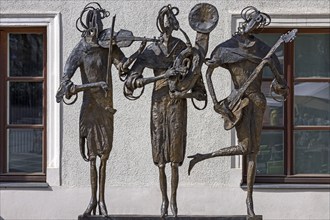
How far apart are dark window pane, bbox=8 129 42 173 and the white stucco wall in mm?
332

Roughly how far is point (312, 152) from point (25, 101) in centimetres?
312

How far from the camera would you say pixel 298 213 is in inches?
466

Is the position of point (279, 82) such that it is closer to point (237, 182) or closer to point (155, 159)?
point (155, 159)

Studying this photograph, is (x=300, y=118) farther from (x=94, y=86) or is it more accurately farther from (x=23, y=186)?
(x=94, y=86)

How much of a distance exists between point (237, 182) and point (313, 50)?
1631 mm

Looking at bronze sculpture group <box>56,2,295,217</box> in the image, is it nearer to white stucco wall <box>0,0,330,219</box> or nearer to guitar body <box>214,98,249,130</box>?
guitar body <box>214,98,249,130</box>

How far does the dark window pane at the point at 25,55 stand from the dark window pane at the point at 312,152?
286 cm

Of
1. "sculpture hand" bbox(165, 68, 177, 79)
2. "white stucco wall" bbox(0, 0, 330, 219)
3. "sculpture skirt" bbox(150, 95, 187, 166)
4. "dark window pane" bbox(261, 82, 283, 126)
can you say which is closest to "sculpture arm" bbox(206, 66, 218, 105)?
"sculpture skirt" bbox(150, 95, 187, 166)

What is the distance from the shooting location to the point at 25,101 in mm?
12195

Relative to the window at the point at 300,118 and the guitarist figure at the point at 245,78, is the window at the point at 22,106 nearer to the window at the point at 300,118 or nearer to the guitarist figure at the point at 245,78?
the window at the point at 300,118

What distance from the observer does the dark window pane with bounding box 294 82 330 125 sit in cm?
1205

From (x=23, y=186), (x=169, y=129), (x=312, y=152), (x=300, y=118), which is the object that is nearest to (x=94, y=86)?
(x=169, y=129)

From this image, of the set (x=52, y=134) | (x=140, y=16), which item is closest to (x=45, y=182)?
(x=52, y=134)

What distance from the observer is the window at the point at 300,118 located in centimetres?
1198
